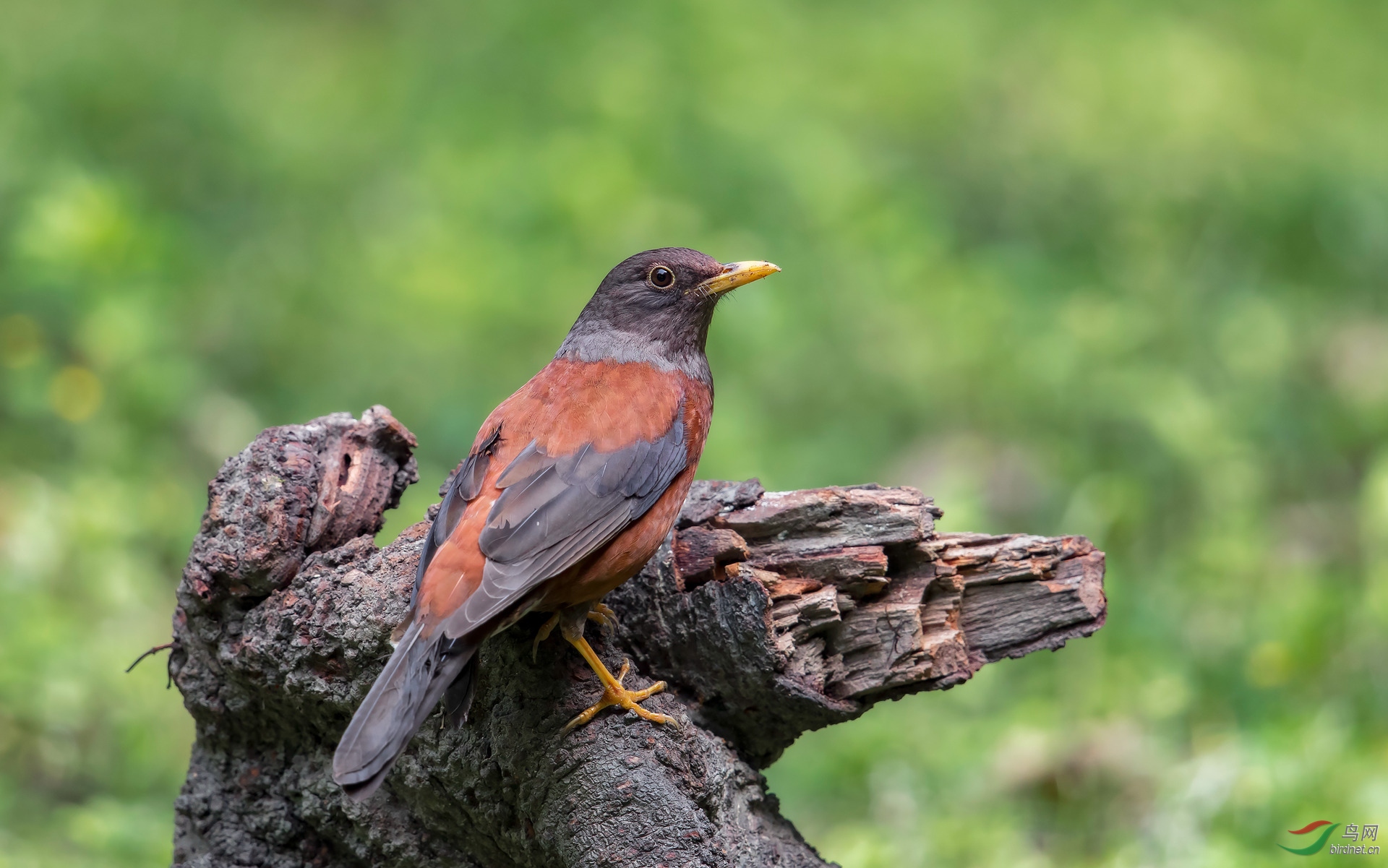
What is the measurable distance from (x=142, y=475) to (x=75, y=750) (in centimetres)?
171

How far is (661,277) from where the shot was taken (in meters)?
4.81

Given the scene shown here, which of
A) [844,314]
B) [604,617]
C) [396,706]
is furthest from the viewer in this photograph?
[844,314]

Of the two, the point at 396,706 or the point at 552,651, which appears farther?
the point at 552,651

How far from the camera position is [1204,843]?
16.3 feet

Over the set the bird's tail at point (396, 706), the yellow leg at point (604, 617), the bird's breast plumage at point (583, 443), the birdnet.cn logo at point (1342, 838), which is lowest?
the birdnet.cn logo at point (1342, 838)

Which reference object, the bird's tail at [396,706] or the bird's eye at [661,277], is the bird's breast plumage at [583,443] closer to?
the bird's tail at [396,706]

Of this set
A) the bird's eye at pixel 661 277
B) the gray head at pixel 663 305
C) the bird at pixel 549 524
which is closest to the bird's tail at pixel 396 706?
the bird at pixel 549 524

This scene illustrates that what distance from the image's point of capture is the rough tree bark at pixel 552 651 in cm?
370

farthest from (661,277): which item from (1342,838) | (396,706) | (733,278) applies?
(1342,838)

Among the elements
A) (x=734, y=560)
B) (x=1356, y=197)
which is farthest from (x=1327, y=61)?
(x=734, y=560)

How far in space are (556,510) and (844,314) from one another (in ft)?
18.9

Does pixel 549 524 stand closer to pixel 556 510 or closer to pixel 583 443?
pixel 556 510

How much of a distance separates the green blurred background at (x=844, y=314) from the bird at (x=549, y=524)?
193 centimetres

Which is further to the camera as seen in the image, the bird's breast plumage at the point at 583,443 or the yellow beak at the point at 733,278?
the yellow beak at the point at 733,278
